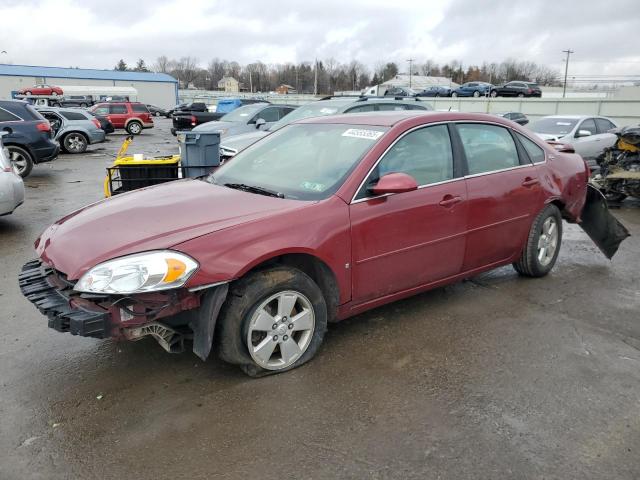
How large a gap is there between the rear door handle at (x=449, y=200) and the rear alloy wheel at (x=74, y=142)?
16.9 meters

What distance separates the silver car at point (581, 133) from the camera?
41.5ft

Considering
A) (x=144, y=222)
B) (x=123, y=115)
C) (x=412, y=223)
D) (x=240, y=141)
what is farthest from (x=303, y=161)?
(x=123, y=115)

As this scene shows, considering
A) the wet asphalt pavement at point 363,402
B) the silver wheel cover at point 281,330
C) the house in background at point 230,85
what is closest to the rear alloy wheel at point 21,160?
the wet asphalt pavement at point 363,402

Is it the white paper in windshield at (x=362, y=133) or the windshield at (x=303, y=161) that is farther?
the white paper in windshield at (x=362, y=133)

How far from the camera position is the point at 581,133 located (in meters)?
12.1

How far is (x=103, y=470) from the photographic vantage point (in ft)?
8.12

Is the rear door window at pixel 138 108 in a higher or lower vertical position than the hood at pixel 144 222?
higher

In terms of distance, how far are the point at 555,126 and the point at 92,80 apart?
64955mm

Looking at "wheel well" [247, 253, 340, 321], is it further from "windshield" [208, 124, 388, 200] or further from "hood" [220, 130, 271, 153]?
"hood" [220, 130, 271, 153]

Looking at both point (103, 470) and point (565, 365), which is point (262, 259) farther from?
point (565, 365)

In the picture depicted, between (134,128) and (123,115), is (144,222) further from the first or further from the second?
(123,115)

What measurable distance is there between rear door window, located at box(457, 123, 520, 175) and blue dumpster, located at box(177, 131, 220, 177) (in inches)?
170

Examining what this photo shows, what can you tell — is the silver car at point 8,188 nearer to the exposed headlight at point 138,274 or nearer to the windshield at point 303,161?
the windshield at point 303,161

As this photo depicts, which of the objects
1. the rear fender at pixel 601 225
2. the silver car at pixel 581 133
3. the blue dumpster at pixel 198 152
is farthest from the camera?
the silver car at pixel 581 133
